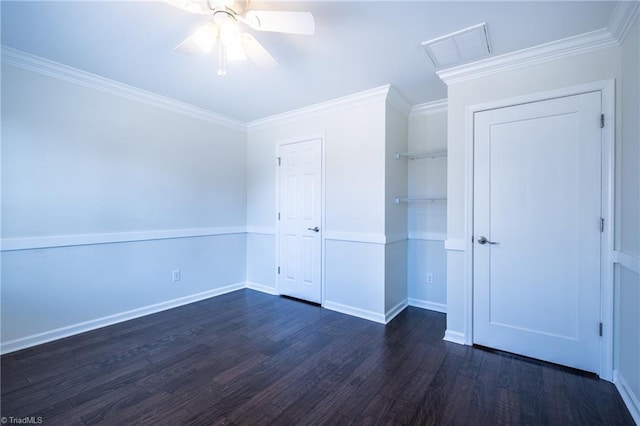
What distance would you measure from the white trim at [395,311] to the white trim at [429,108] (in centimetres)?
231

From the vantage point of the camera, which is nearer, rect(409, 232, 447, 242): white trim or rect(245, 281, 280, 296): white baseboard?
rect(409, 232, 447, 242): white trim

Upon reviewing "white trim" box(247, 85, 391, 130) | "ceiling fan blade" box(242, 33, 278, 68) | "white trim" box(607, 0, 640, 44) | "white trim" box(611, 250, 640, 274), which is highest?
"white trim" box(247, 85, 391, 130)

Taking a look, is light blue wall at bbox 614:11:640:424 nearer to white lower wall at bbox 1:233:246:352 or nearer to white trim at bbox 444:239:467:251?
white trim at bbox 444:239:467:251

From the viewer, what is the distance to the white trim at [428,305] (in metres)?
3.33

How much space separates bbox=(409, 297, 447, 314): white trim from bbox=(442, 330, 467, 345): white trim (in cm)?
71

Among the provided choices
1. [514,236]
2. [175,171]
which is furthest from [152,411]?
[514,236]

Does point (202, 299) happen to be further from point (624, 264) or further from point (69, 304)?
point (624, 264)

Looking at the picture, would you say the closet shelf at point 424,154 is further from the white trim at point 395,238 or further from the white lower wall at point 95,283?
the white lower wall at point 95,283

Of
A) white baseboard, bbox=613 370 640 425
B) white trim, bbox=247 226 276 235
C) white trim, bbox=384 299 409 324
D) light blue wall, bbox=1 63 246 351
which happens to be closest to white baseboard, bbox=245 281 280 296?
light blue wall, bbox=1 63 246 351

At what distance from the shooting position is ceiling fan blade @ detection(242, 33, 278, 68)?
1.87m

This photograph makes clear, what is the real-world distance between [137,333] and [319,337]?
1756 mm

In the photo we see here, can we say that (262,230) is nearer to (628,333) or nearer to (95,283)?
(95,283)

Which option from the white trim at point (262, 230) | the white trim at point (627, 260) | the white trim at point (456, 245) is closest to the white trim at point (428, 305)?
the white trim at point (456, 245)

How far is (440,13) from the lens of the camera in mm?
1851
